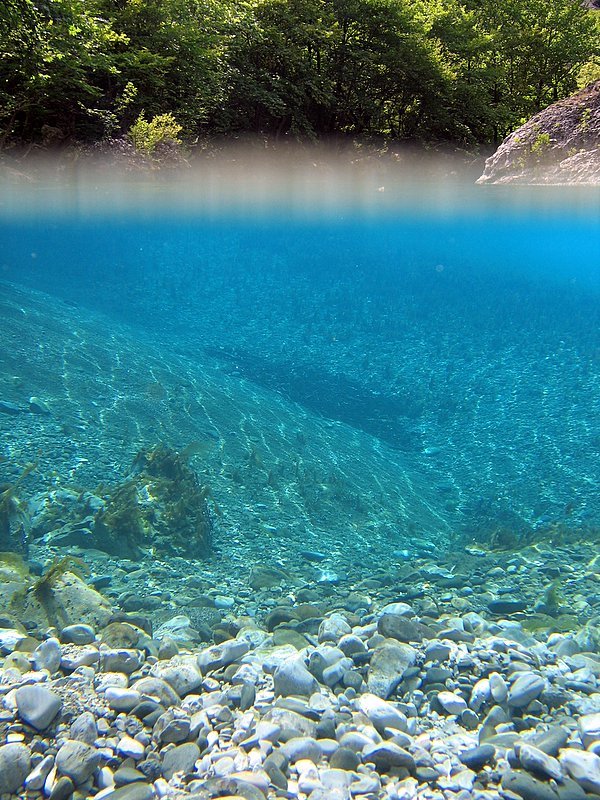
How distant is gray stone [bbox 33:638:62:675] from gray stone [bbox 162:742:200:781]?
0.67 m

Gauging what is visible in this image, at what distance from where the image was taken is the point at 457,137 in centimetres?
2681

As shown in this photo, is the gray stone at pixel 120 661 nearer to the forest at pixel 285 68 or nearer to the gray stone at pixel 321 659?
the gray stone at pixel 321 659

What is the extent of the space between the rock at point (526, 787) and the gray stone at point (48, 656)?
1.70 m

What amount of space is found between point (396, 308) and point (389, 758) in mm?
8073

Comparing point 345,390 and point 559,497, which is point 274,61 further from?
point 559,497

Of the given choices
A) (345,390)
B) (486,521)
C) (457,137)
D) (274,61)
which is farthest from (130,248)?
(457,137)

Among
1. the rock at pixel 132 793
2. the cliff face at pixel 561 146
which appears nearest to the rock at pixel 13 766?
the rock at pixel 132 793

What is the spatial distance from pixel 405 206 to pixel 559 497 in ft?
48.4

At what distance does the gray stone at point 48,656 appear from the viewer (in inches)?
96.2

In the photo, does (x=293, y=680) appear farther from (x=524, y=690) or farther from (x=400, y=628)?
(x=524, y=690)

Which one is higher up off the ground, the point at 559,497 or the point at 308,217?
the point at 308,217

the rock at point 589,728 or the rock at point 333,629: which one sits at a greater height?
the rock at point 589,728

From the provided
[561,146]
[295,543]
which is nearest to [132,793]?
[295,543]

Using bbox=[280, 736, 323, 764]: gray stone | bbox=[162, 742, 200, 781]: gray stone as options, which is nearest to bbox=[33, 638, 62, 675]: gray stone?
bbox=[162, 742, 200, 781]: gray stone
